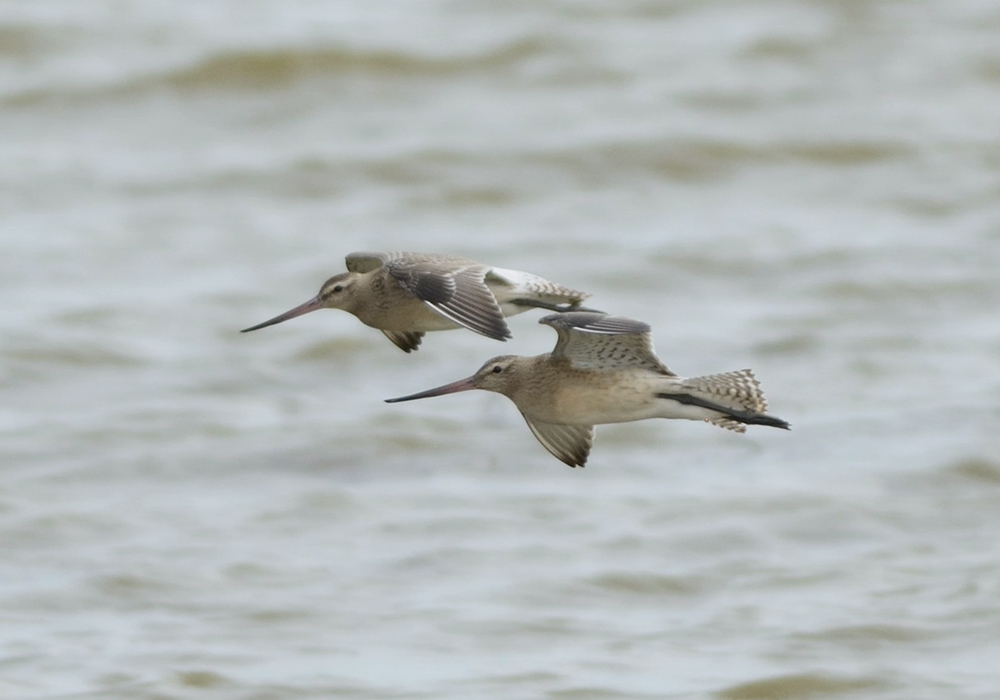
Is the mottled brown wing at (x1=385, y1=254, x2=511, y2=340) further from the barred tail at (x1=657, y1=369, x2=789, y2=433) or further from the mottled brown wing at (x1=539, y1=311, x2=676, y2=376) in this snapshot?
the barred tail at (x1=657, y1=369, x2=789, y2=433)

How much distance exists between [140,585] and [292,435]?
7.28 feet

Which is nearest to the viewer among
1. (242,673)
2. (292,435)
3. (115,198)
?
(242,673)

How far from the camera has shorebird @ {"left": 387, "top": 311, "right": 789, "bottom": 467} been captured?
5.21 m

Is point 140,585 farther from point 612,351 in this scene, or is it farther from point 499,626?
point 612,351

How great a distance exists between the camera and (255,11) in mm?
16969

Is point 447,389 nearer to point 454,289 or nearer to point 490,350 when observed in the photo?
point 454,289

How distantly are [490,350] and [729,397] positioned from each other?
6.91 m

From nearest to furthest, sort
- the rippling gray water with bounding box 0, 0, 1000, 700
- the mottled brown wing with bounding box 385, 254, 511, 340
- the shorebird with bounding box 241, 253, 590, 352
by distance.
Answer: the mottled brown wing with bounding box 385, 254, 511, 340 < the shorebird with bounding box 241, 253, 590, 352 < the rippling gray water with bounding box 0, 0, 1000, 700

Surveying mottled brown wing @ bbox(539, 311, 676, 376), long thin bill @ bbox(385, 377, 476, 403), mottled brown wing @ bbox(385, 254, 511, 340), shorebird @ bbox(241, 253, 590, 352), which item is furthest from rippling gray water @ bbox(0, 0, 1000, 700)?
mottled brown wing @ bbox(385, 254, 511, 340)

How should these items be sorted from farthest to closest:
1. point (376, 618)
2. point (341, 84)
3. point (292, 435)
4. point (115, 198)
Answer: point (341, 84), point (115, 198), point (292, 435), point (376, 618)

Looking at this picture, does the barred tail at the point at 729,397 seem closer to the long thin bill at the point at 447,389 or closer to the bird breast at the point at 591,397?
the bird breast at the point at 591,397

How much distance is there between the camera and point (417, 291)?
518 cm

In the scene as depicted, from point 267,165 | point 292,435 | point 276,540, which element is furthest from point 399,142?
point 276,540

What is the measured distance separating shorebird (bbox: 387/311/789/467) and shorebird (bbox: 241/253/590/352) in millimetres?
166
